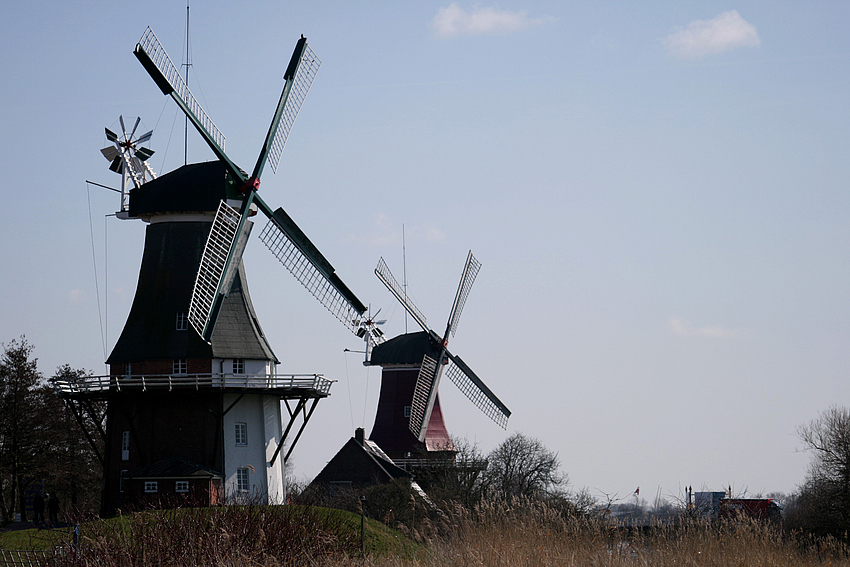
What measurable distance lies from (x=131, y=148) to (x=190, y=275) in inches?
189

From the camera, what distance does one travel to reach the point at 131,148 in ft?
101

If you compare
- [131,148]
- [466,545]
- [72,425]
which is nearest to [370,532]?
[466,545]

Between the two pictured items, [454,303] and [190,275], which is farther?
[454,303]

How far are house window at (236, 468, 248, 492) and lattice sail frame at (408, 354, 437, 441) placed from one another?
15805mm

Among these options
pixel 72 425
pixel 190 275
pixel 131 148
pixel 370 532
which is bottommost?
pixel 370 532

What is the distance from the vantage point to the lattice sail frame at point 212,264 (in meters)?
27.5

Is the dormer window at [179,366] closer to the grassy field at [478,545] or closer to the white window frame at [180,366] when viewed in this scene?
the white window frame at [180,366]

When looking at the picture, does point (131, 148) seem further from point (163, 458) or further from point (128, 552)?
point (128, 552)

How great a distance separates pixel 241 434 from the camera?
29.8m

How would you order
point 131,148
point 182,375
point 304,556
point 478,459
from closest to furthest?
point 304,556, point 182,375, point 131,148, point 478,459

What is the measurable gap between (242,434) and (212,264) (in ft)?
17.5

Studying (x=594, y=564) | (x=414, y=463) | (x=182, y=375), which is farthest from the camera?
(x=414, y=463)

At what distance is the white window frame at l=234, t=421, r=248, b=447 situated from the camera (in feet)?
97.3

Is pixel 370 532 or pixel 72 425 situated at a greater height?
pixel 72 425
